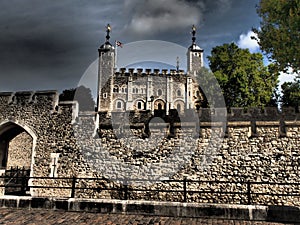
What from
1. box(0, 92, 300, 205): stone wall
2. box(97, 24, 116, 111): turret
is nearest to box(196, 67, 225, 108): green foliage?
box(0, 92, 300, 205): stone wall

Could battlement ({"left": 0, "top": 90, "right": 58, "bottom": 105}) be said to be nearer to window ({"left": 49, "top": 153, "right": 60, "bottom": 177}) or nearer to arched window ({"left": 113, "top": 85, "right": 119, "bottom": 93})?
window ({"left": 49, "top": 153, "right": 60, "bottom": 177})

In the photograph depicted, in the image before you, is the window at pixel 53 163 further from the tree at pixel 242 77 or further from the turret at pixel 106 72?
the turret at pixel 106 72

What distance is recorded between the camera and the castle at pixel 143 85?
42.8 metres

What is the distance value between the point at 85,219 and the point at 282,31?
29.0 feet

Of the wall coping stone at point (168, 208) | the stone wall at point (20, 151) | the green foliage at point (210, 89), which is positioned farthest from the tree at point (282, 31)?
the stone wall at point (20, 151)

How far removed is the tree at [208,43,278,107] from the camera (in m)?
22.6

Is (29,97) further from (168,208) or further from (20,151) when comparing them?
(20,151)

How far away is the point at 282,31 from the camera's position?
370 inches

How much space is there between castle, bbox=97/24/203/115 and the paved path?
35885 mm

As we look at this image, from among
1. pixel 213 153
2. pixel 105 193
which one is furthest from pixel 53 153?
pixel 213 153

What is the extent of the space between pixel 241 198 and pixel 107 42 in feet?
128

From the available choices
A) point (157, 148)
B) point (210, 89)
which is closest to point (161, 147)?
point (157, 148)

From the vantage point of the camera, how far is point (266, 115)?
11.0 metres

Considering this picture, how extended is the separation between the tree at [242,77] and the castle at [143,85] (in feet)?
58.9
